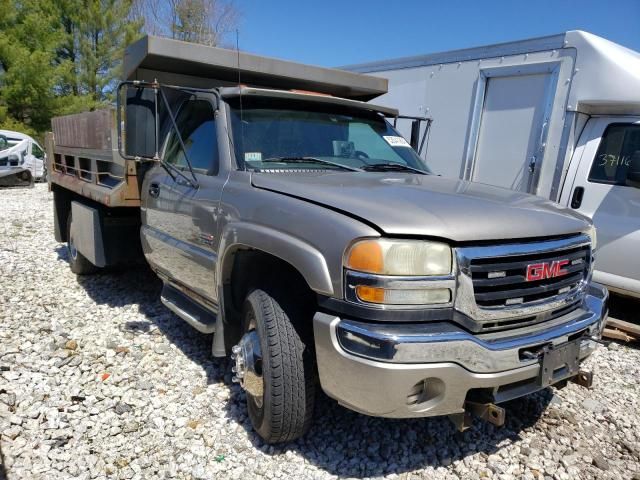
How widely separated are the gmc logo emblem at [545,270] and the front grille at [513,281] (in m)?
0.01

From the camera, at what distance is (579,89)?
5008mm

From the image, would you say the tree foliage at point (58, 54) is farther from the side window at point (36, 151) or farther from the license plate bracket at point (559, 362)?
the license plate bracket at point (559, 362)

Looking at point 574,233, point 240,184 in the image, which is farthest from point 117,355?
point 574,233

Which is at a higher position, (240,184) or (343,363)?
(240,184)

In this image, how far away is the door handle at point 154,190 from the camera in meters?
3.95

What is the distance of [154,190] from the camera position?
4.00 meters

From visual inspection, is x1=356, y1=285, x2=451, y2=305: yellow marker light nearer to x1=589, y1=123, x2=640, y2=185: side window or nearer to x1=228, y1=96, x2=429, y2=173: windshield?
x1=228, y1=96, x2=429, y2=173: windshield

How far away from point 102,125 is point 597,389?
4.75 meters

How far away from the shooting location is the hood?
7.21ft

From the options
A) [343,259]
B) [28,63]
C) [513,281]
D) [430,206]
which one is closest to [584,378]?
[513,281]

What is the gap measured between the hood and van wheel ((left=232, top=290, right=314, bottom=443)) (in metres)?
0.67

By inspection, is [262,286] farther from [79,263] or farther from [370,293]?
[79,263]

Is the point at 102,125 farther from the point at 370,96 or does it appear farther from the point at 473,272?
the point at 473,272

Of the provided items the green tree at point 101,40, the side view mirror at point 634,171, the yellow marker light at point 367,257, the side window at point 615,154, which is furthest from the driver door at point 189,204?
the green tree at point 101,40
